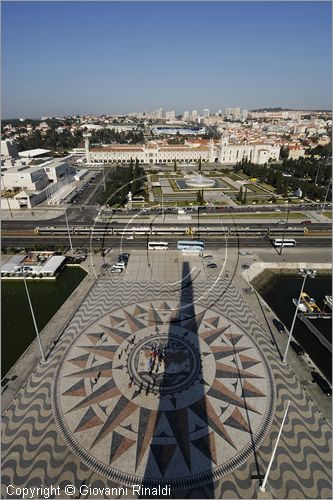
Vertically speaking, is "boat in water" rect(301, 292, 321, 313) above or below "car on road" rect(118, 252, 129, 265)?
below

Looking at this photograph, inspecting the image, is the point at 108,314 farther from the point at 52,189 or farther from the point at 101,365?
the point at 52,189

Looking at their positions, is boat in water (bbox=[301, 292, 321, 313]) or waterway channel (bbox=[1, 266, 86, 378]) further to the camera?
boat in water (bbox=[301, 292, 321, 313])

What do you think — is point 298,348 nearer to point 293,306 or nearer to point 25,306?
point 293,306

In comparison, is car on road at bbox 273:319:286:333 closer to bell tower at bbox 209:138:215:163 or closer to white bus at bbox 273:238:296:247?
white bus at bbox 273:238:296:247

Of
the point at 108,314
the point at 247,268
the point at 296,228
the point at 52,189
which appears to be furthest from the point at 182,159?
the point at 108,314

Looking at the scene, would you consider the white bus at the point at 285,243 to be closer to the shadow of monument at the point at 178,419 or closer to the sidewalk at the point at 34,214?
the shadow of monument at the point at 178,419

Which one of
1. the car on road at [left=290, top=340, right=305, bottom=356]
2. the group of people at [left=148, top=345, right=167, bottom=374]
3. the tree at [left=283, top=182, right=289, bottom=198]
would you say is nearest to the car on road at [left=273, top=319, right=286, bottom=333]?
the car on road at [left=290, top=340, right=305, bottom=356]
